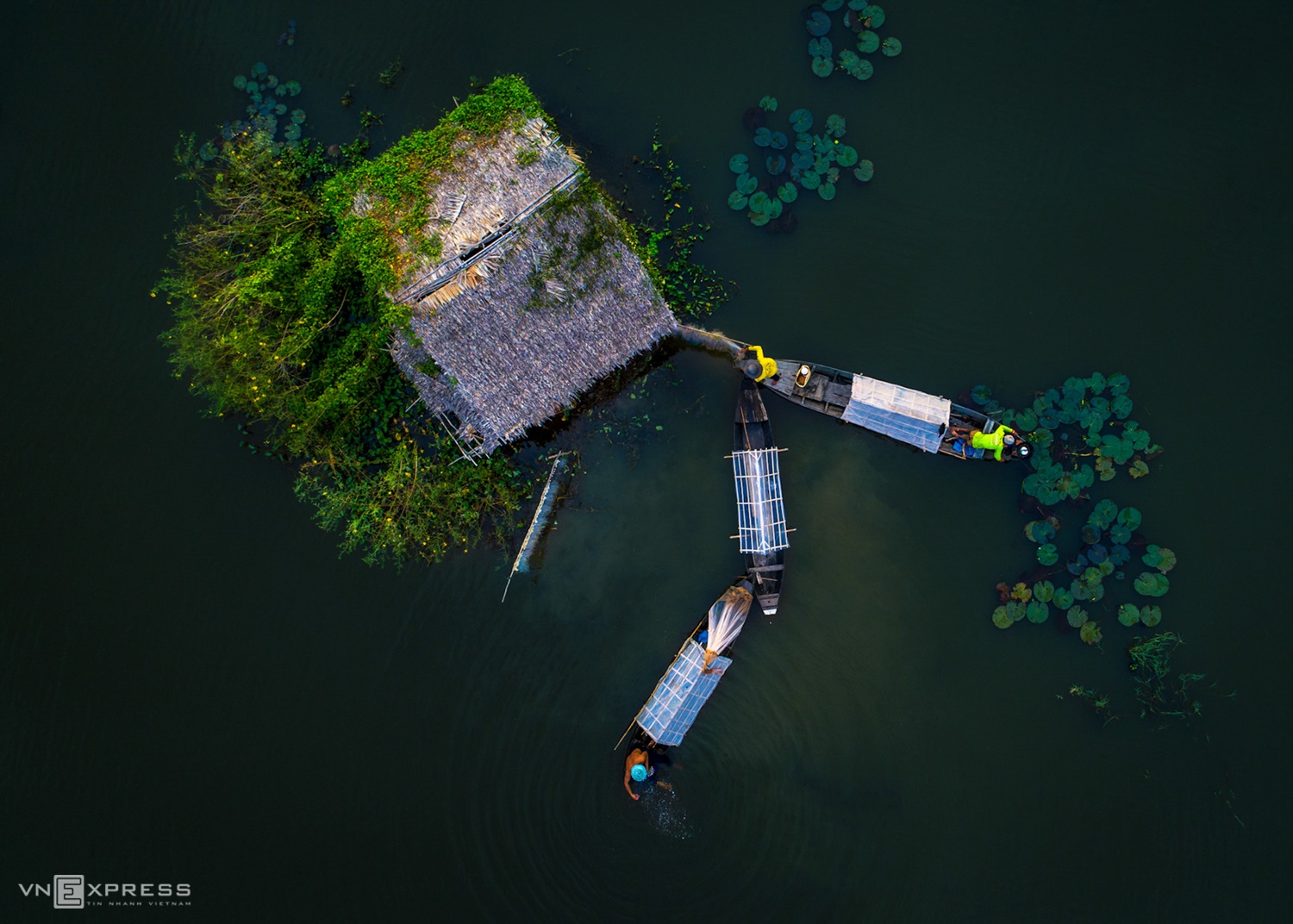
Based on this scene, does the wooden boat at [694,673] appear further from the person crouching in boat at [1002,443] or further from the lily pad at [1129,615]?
the lily pad at [1129,615]

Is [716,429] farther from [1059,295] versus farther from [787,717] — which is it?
[1059,295]

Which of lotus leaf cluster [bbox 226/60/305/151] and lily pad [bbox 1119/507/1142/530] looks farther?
lotus leaf cluster [bbox 226/60/305/151]

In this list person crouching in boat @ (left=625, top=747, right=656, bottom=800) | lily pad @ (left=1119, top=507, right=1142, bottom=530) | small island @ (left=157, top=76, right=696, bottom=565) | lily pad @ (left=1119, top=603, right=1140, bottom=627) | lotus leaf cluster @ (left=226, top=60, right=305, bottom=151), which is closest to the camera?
small island @ (left=157, top=76, right=696, bottom=565)

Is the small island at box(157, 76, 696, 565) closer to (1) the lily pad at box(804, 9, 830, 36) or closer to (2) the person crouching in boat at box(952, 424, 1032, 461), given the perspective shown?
(1) the lily pad at box(804, 9, 830, 36)

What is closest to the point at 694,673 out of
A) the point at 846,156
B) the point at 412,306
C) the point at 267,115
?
the point at 412,306

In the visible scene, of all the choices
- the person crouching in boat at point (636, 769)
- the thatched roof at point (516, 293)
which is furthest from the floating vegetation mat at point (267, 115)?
the person crouching in boat at point (636, 769)

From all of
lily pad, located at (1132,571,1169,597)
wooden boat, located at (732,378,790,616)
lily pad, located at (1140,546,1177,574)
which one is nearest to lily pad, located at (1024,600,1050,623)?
lily pad, located at (1132,571,1169,597)
